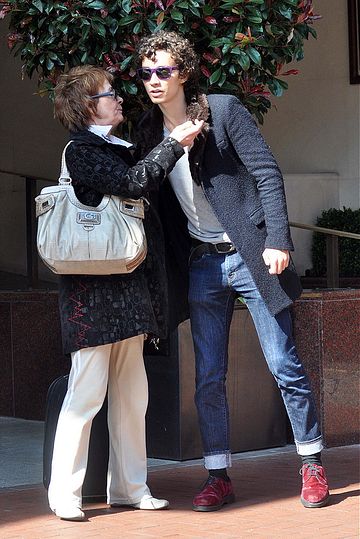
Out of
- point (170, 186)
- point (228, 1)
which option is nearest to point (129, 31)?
point (228, 1)

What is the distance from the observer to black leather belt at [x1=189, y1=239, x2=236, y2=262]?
17.1 ft

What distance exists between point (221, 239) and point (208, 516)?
3.99 ft

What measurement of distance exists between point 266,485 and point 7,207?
5935mm

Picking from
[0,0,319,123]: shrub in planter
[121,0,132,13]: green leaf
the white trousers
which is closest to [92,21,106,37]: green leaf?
[0,0,319,123]: shrub in planter

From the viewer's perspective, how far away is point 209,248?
5254 mm

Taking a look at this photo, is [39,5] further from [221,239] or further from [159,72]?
[221,239]

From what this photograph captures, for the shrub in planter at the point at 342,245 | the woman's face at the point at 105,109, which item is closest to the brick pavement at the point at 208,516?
the woman's face at the point at 105,109

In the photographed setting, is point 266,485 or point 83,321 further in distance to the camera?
point 266,485

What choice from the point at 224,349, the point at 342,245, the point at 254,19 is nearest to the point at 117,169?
the point at 224,349

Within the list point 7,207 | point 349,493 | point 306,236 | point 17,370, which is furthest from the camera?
point 7,207

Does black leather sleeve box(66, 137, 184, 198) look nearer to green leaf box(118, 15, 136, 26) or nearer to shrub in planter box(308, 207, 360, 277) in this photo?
green leaf box(118, 15, 136, 26)

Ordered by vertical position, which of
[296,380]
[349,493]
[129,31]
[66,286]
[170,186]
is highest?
[129,31]

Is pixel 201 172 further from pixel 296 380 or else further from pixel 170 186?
pixel 296 380

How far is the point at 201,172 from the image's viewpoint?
16.9ft
